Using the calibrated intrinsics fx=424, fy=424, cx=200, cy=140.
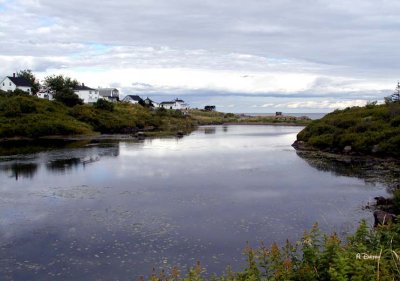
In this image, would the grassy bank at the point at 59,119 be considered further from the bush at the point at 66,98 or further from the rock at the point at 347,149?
the rock at the point at 347,149

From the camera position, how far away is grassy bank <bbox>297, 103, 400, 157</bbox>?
178 feet

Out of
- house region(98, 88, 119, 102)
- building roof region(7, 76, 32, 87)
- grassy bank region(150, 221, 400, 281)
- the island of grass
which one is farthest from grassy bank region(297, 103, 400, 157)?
house region(98, 88, 119, 102)

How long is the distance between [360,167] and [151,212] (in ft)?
95.1

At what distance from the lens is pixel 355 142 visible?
58750 millimetres

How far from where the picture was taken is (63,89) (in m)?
126

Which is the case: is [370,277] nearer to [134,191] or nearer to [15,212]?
[15,212]

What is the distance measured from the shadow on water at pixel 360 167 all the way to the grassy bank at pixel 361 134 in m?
2.23

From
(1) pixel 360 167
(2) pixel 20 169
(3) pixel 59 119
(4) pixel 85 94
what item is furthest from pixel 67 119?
(1) pixel 360 167

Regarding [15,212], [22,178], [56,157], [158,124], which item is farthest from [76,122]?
[15,212]

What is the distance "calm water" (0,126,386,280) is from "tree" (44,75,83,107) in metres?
75.6

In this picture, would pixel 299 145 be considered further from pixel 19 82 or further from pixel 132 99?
pixel 132 99

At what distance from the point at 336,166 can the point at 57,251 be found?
119ft

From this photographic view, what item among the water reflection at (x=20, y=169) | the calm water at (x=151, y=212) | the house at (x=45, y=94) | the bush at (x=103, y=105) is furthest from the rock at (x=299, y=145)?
the house at (x=45, y=94)

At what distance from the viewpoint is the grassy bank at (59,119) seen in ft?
294
